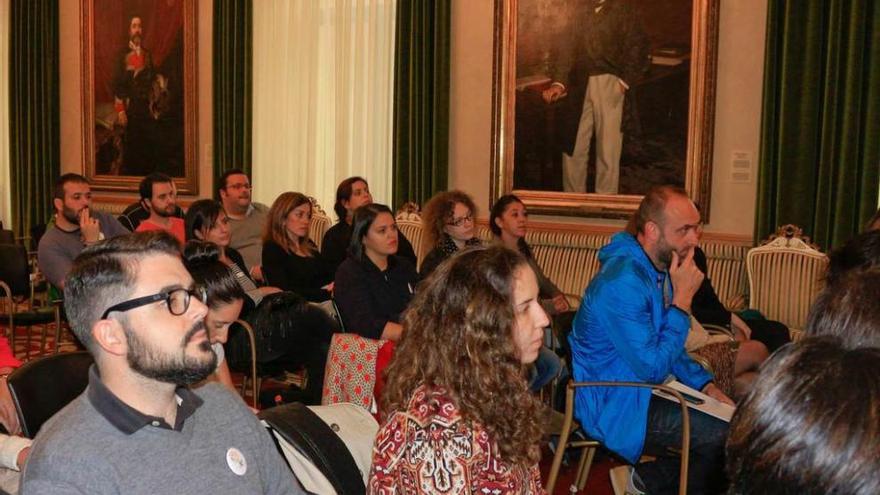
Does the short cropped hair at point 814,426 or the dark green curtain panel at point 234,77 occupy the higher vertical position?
the dark green curtain panel at point 234,77

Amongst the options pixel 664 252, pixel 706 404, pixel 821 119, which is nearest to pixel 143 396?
pixel 706 404

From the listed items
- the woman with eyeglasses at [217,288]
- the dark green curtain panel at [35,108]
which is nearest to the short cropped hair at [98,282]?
the woman with eyeglasses at [217,288]

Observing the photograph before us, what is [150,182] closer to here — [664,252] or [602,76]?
[602,76]

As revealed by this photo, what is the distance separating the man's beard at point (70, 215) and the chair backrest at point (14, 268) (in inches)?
29.4

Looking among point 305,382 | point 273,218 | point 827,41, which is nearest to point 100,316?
point 305,382

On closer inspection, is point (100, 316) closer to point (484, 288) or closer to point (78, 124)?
point (484, 288)

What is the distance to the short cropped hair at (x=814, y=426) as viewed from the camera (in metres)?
1.06

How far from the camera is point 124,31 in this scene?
11.4 m

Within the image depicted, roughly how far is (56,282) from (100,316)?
473 cm

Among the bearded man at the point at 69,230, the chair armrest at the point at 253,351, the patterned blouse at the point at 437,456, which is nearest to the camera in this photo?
the patterned blouse at the point at 437,456

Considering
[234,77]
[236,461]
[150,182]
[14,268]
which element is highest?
[234,77]

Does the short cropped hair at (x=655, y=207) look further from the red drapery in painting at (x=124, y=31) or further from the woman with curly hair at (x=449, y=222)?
the red drapery in painting at (x=124, y=31)

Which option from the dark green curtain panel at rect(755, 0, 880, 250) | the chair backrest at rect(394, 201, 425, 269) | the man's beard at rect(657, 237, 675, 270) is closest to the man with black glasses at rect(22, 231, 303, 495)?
the man's beard at rect(657, 237, 675, 270)

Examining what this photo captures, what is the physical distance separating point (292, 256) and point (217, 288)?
2.57m
